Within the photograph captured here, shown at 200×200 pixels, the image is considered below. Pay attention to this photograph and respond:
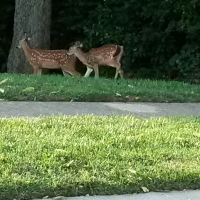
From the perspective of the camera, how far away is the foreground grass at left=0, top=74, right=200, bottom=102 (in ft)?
28.7

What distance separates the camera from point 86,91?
30.0ft

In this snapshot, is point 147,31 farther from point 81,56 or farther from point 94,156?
point 94,156

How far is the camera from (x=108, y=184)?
5.07 meters

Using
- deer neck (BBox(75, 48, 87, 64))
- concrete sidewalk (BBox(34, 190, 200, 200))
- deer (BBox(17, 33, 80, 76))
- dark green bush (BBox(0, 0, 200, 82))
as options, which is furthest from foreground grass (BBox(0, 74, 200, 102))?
dark green bush (BBox(0, 0, 200, 82))

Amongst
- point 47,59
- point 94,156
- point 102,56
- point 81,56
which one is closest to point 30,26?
point 47,59

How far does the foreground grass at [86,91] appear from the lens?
8758 millimetres

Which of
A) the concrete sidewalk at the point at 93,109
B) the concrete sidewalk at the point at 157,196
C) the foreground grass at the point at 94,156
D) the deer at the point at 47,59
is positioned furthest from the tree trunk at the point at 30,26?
the concrete sidewalk at the point at 157,196

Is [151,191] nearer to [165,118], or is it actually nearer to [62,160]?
[62,160]

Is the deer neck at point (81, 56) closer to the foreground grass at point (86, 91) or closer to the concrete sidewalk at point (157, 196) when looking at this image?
the foreground grass at point (86, 91)

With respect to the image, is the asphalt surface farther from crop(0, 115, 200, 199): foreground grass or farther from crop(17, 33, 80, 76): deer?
crop(17, 33, 80, 76): deer

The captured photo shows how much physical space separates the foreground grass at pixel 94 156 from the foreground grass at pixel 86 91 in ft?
4.66

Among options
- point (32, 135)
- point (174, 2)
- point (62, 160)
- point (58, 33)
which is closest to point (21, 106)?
point (32, 135)

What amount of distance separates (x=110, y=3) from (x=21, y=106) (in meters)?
9.63

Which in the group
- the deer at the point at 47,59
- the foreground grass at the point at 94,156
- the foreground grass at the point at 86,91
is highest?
the foreground grass at the point at 94,156
